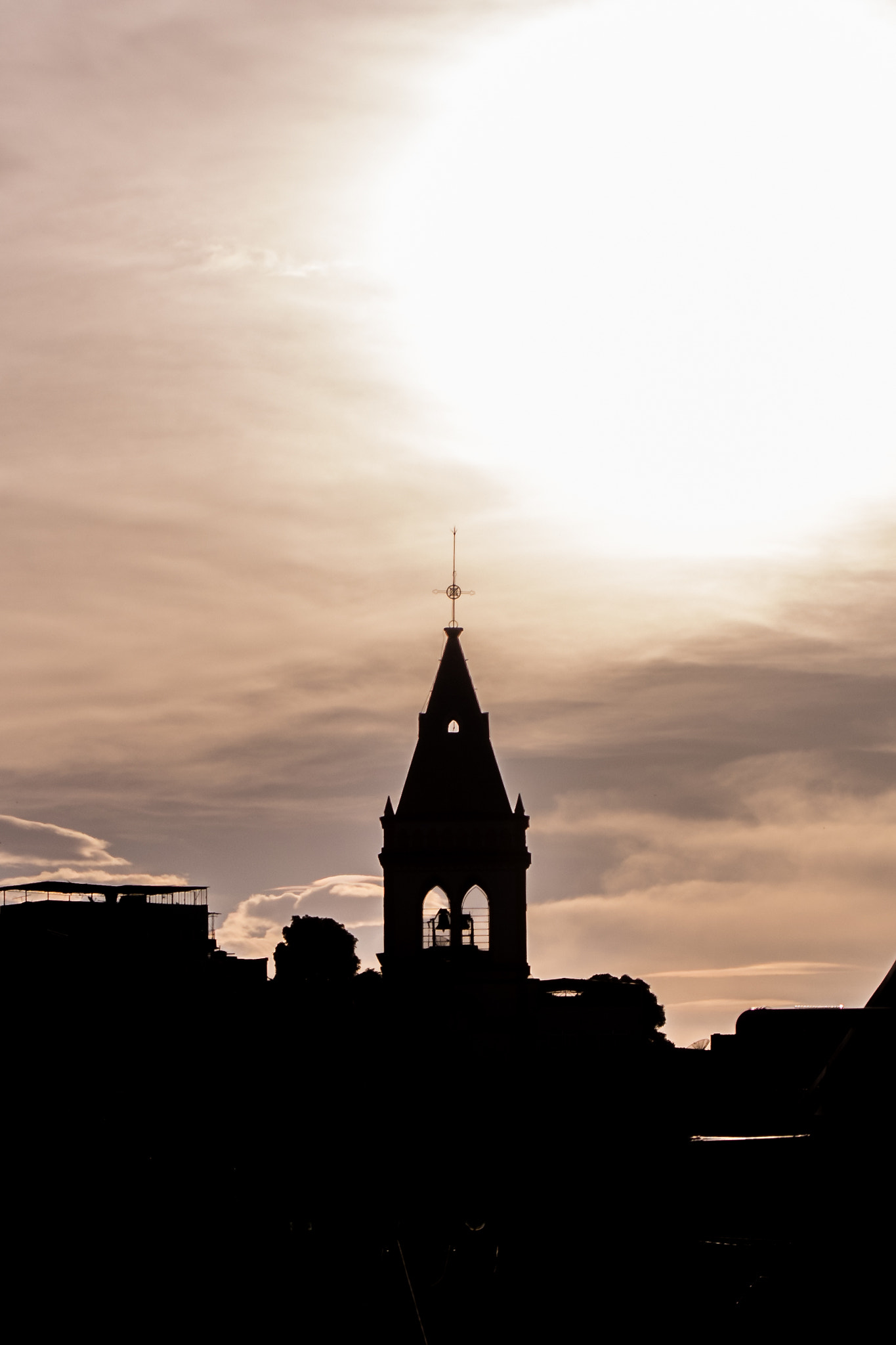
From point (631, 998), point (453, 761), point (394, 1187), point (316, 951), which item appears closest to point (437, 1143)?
point (394, 1187)

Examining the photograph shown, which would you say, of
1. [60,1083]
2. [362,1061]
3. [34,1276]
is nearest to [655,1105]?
[362,1061]

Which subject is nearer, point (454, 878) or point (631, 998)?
point (454, 878)

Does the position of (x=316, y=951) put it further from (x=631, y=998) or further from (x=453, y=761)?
(x=453, y=761)

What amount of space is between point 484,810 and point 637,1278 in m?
20.9

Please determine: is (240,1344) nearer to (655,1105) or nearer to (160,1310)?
(160,1310)

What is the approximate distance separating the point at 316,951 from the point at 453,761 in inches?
1431

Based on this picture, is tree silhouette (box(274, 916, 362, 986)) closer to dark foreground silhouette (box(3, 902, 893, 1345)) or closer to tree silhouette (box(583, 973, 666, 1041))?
tree silhouette (box(583, 973, 666, 1041))

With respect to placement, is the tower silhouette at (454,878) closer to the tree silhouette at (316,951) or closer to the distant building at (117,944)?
the distant building at (117,944)

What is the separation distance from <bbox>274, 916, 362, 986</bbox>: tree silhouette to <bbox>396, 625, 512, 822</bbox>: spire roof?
103 feet

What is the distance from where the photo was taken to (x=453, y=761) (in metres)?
56.1

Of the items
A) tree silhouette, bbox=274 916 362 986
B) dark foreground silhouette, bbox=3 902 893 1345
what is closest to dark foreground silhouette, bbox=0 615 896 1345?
dark foreground silhouette, bbox=3 902 893 1345

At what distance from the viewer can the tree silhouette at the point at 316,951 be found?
87938 millimetres

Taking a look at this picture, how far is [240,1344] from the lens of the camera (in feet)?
109

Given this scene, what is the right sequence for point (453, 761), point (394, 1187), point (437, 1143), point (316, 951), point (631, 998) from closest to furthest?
point (394, 1187), point (437, 1143), point (453, 761), point (631, 998), point (316, 951)
